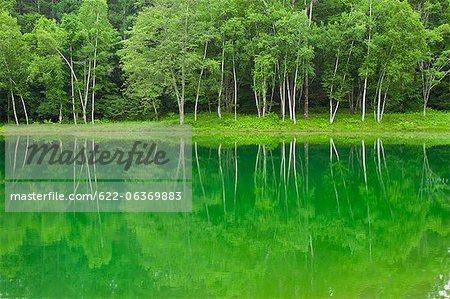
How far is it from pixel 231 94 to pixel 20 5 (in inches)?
1098

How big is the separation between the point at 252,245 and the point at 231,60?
32.4 m

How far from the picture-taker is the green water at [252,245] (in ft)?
21.7

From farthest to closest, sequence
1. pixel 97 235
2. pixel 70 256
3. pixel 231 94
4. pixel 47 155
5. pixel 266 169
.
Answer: pixel 231 94 < pixel 47 155 < pixel 266 169 < pixel 97 235 < pixel 70 256

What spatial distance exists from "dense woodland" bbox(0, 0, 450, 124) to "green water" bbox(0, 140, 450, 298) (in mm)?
22664

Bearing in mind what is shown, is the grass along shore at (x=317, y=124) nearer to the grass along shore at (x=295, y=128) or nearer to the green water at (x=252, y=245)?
the grass along shore at (x=295, y=128)

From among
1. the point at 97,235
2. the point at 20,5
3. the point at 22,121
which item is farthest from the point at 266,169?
the point at 20,5

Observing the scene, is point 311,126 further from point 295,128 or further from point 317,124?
point 295,128

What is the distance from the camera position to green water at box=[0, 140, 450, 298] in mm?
6613

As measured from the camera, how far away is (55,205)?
12.5 metres

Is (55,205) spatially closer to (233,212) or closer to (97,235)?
(97,235)

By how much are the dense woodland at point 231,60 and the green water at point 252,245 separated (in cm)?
2266
